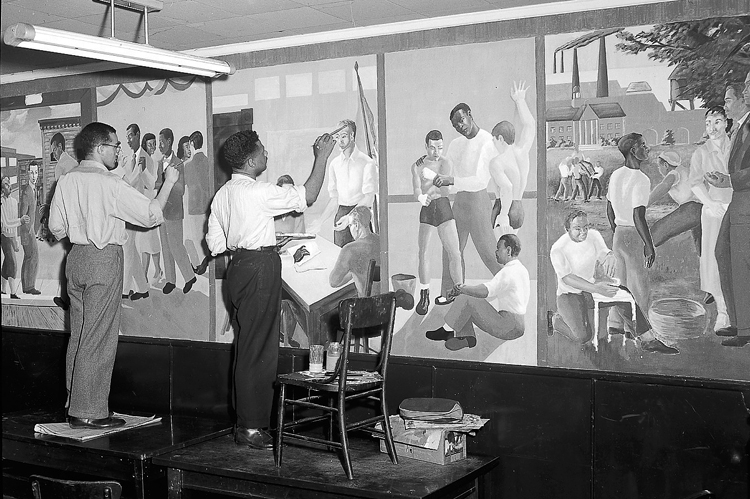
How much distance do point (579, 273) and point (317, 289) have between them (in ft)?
6.11

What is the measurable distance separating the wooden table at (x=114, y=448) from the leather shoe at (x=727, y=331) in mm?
3167

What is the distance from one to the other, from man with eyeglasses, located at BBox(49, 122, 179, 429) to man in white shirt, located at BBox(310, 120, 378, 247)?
1.26 m

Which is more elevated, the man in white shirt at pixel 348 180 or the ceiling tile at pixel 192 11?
the ceiling tile at pixel 192 11

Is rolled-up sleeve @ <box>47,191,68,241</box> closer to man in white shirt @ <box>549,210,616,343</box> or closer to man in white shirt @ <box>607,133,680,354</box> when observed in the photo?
man in white shirt @ <box>549,210,616,343</box>

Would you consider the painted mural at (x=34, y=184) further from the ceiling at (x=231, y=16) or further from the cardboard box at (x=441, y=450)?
the cardboard box at (x=441, y=450)

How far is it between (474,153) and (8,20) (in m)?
3.03

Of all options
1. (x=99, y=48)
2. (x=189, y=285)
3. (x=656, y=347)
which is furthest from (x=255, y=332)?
(x=656, y=347)

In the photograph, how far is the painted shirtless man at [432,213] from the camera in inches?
194

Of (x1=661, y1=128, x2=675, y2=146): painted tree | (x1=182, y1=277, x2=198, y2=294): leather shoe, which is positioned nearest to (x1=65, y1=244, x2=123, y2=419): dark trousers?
(x1=182, y1=277, x2=198, y2=294): leather shoe

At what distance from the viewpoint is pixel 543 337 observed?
4598 millimetres

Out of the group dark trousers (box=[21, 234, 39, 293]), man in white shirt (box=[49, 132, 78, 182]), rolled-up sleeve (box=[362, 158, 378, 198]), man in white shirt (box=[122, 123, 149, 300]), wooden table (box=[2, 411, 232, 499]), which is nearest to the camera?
wooden table (box=[2, 411, 232, 499])

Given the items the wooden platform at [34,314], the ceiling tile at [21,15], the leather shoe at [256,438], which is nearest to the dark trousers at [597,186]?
the leather shoe at [256,438]

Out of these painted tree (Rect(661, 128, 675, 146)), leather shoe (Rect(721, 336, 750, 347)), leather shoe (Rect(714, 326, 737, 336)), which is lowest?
leather shoe (Rect(721, 336, 750, 347))

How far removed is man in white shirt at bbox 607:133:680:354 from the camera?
14.2 feet
